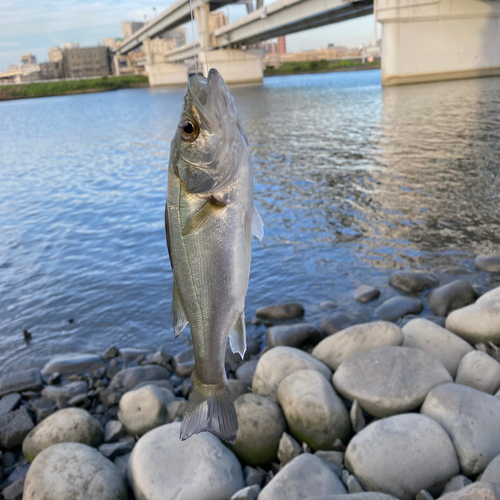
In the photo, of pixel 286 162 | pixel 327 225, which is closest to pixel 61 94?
pixel 286 162

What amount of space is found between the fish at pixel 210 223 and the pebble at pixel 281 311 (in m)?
6.07

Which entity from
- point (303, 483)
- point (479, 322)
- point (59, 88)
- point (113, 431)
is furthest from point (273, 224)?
point (59, 88)

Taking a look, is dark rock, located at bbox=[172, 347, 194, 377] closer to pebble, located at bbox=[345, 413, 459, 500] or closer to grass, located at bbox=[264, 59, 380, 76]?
pebble, located at bbox=[345, 413, 459, 500]

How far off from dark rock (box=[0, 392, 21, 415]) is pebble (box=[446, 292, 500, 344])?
6.45 m

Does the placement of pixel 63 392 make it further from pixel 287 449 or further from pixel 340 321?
pixel 340 321

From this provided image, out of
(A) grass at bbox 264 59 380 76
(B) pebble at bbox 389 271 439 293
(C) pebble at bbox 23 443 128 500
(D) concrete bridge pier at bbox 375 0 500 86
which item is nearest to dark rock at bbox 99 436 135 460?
(C) pebble at bbox 23 443 128 500

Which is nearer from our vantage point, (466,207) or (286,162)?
(466,207)

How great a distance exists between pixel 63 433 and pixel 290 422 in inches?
105

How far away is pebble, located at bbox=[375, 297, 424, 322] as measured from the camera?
855 centimetres

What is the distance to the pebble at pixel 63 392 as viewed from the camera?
23.4 feet

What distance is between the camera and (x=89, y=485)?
4.74 metres

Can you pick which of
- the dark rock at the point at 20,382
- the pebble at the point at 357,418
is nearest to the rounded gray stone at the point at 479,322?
the pebble at the point at 357,418

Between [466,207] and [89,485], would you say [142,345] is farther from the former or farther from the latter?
[466,207]

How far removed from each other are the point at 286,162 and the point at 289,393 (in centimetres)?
1664
